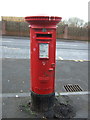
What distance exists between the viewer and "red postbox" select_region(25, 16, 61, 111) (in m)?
3.29

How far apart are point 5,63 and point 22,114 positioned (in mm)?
4275

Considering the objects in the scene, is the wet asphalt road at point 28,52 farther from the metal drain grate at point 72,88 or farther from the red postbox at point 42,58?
the red postbox at point 42,58

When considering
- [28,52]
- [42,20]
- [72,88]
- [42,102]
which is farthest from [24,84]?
[28,52]

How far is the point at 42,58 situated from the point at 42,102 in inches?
39.6

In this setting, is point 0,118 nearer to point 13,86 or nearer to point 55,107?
point 55,107

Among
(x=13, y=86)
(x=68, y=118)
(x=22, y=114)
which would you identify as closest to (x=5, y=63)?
(x=13, y=86)

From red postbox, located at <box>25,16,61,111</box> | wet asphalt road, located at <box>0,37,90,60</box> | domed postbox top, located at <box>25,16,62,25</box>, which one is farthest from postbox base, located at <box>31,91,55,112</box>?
wet asphalt road, located at <box>0,37,90,60</box>

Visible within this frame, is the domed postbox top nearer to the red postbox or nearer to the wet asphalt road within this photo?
the red postbox

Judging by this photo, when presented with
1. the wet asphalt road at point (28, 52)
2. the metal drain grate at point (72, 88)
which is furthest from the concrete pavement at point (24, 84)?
the wet asphalt road at point (28, 52)

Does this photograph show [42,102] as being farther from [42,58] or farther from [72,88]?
[72,88]

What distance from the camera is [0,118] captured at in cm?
354

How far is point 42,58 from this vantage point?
3.45 metres

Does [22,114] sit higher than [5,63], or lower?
lower

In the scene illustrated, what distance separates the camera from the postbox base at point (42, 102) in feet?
12.2
